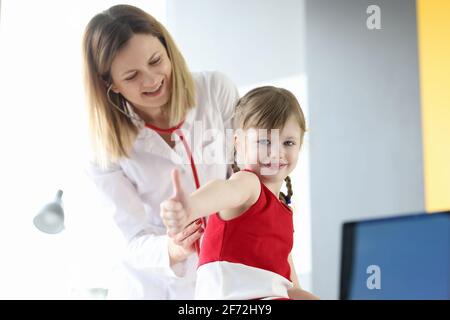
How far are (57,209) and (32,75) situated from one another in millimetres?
280

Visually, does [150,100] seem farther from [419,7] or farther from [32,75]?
[419,7]

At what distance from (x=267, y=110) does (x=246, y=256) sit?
0.23 meters

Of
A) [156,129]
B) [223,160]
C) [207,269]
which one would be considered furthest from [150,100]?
[207,269]

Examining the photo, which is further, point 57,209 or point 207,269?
point 57,209

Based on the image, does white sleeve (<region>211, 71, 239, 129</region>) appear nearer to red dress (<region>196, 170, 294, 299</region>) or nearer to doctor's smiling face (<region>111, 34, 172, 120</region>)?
doctor's smiling face (<region>111, 34, 172, 120</region>)

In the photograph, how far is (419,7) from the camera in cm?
131

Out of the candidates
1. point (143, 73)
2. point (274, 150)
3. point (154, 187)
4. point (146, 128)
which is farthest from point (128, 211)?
point (274, 150)

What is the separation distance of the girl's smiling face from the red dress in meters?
0.04

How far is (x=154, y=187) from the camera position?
1243 millimetres

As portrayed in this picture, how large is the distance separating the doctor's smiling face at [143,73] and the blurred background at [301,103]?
6cm

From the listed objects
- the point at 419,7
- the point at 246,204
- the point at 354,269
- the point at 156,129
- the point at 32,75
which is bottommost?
the point at 354,269

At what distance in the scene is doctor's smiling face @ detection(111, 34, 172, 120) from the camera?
1.17 meters

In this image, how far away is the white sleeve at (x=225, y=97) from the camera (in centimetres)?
119

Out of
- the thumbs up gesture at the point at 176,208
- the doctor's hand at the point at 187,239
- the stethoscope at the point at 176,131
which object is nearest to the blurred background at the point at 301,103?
the stethoscope at the point at 176,131
